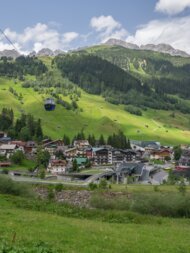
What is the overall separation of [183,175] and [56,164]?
43.4 metres

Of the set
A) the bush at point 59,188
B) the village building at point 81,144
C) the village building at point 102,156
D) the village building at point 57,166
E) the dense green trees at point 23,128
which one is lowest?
the bush at point 59,188

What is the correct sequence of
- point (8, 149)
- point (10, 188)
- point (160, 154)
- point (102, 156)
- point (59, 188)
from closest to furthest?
point (10, 188) < point (59, 188) < point (8, 149) < point (102, 156) < point (160, 154)

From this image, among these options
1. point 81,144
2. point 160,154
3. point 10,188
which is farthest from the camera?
point 160,154

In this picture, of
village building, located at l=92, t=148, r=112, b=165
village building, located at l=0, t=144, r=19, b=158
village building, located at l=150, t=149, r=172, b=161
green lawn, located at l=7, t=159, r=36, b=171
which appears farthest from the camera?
village building, located at l=150, t=149, r=172, b=161

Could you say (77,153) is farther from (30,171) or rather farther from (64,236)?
(64,236)

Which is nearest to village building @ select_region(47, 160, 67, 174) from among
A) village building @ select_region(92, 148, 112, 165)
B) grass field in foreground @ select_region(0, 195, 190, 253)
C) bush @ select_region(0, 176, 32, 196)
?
village building @ select_region(92, 148, 112, 165)

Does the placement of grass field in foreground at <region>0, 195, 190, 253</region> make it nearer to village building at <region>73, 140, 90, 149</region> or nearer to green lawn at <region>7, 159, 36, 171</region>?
green lawn at <region>7, 159, 36, 171</region>

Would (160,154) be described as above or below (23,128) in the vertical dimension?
below

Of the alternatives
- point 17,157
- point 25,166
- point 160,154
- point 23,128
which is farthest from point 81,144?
point 160,154

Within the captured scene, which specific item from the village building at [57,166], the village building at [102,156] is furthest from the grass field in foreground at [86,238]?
the village building at [102,156]

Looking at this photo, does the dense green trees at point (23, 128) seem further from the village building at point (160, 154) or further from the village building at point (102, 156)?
the village building at point (160, 154)

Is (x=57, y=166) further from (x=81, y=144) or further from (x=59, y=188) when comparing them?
(x=59, y=188)

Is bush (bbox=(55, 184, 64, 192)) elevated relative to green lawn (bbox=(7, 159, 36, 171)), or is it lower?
lower

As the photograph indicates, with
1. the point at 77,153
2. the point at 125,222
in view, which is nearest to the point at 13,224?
the point at 125,222
